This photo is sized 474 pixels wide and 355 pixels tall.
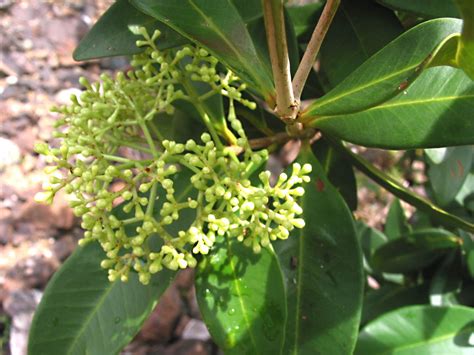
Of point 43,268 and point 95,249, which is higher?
point 95,249

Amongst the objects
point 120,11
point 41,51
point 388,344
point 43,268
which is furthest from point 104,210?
point 41,51

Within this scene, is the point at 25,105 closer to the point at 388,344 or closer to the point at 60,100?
the point at 60,100

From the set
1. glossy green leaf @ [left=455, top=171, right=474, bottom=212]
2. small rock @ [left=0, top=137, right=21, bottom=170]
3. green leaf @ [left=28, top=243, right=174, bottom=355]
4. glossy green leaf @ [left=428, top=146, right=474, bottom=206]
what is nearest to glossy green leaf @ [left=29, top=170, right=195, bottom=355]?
green leaf @ [left=28, top=243, right=174, bottom=355]

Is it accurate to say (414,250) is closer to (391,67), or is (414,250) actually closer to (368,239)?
(368,239)

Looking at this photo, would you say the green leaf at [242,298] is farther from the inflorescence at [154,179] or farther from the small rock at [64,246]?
the small rock at [64,246]

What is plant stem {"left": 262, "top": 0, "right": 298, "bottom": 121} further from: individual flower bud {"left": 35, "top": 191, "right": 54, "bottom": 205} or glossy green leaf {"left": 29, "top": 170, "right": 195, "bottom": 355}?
individual flower bud {"left": 35, "top": 191, "right": 54, "bottom": 205}

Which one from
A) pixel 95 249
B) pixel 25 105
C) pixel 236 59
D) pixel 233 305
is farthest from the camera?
pixel 25 105

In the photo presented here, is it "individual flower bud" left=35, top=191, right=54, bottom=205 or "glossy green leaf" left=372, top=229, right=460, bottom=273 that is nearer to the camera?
"individual flower bud" left=35, top=191, right=54, bottom=205
